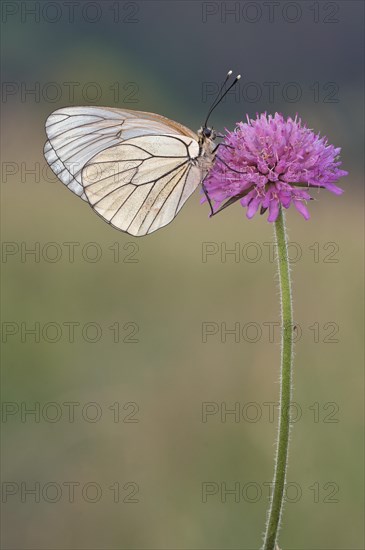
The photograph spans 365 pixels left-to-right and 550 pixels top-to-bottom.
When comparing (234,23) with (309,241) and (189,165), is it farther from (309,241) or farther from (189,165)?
(189,165)

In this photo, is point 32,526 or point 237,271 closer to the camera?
point 32,526

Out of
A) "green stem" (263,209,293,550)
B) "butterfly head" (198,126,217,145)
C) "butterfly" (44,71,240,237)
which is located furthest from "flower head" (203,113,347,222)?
"butterfly" (44,71,240,237)

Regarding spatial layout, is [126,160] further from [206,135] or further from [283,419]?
[283,419]

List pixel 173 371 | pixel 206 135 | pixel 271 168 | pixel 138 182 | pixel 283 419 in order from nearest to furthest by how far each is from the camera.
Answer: pixel 283 419
pixel 271 168
pixel 206 135
pixel 138 182
pixel 173 371

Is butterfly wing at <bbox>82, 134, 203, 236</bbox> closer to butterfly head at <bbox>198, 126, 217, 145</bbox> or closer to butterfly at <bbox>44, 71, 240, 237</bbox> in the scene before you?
butterfly at <bbox>44, 71, 240, 237</bbox>

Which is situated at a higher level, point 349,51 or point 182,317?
point 349,51

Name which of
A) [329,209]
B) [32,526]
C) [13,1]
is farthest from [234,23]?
[32,526]

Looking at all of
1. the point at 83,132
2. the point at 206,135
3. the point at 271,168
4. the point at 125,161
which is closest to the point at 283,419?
the point at 271,168

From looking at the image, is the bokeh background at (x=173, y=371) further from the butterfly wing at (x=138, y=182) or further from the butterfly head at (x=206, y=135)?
the butterfly head at (x=206, y=135)
